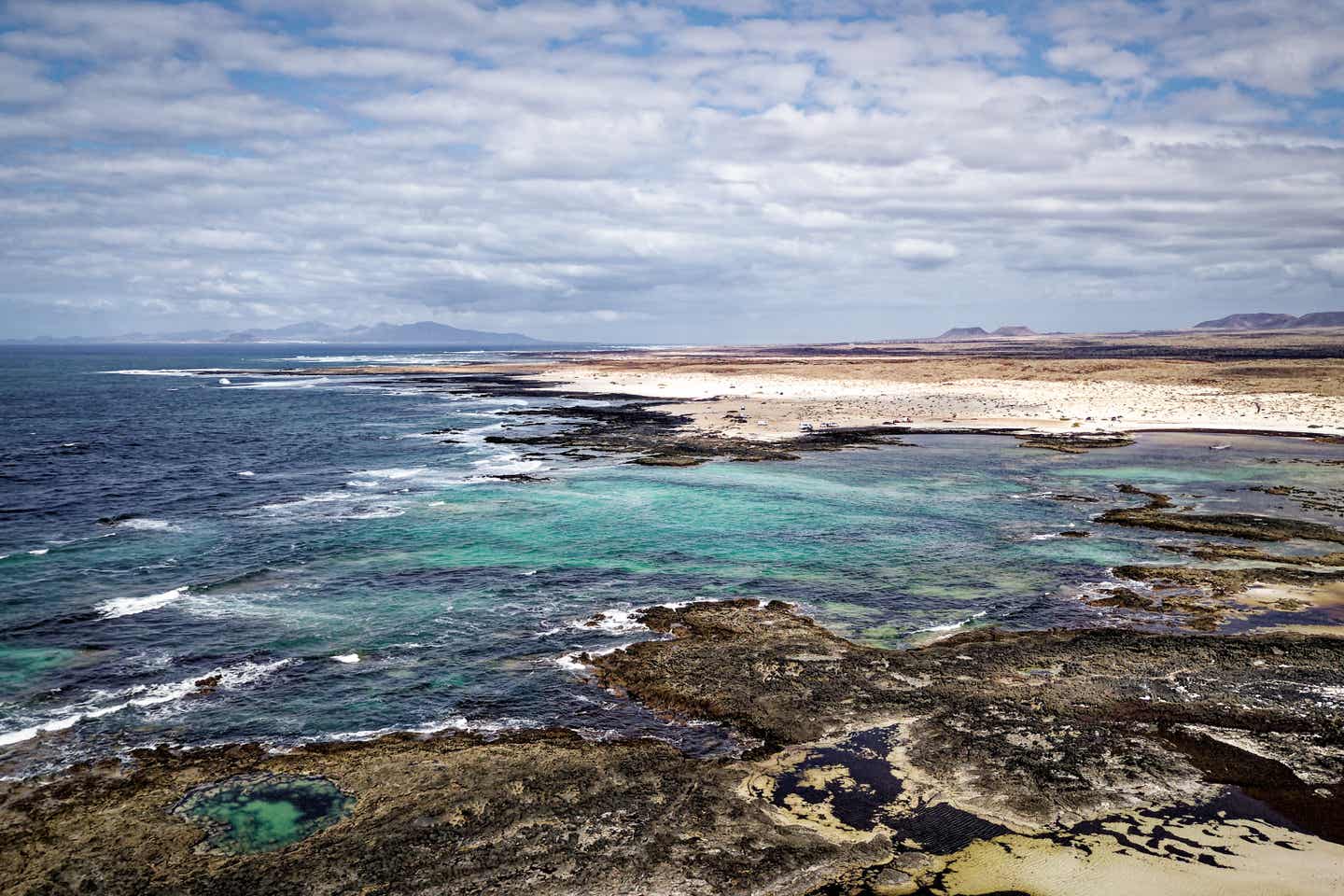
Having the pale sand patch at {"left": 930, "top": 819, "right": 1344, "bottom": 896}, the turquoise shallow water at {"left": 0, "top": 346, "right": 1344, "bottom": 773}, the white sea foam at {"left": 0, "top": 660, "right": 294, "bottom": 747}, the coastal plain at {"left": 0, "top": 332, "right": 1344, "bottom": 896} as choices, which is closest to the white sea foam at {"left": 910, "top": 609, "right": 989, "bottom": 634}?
the turquoise shallow water at {"left": 0, "top": 346, "right": 1344, "bottom": 773}

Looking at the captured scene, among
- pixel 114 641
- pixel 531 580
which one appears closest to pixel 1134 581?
pixel 531 580

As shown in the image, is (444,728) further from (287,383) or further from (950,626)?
(287,383)

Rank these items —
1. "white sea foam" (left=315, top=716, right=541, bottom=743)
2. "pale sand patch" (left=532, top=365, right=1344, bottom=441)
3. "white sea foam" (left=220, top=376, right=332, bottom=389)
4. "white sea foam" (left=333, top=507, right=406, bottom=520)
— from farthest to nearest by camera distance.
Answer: "white sea foam" (left=220, top=376, right=332, bottom=389) → "pale sand patch" (left=532, top=365, right=1344, bottom=441) → "white sea foam" (left=333, top=507, right=406, bottom=520) → "white sea foam" (left=315, top=716, right=541, bottom=743)

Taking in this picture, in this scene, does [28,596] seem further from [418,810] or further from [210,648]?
[418,810]

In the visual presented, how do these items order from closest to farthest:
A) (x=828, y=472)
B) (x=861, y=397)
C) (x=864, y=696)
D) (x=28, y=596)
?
(x=864, y=696) < (x=28, y=596) < (x=828, y=472) < (x=861, y=397)

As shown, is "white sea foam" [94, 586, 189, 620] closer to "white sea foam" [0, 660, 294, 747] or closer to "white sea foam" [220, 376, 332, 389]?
"white sea foam" [0, 660, 294, 747]

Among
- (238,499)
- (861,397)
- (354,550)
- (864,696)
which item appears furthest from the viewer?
(861,397)
